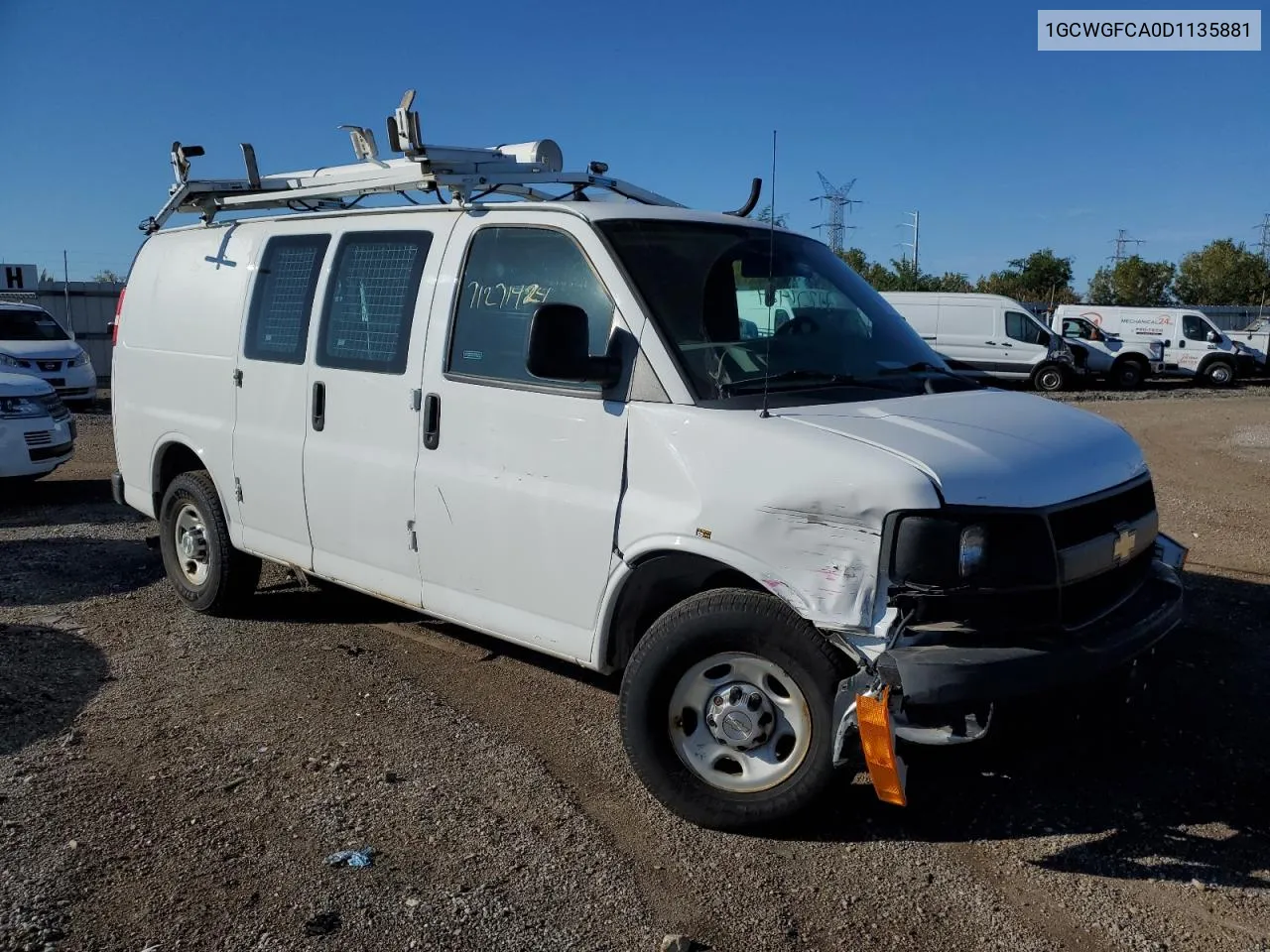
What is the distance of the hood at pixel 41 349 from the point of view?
1653 cm

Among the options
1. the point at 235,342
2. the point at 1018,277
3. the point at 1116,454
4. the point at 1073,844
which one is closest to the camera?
the point at 1073,844

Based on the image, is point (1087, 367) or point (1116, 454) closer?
point (1116, 454)

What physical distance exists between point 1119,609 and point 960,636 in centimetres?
82

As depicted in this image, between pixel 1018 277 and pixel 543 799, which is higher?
pixel 1018 277

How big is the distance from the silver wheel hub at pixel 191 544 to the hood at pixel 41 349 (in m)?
12.2

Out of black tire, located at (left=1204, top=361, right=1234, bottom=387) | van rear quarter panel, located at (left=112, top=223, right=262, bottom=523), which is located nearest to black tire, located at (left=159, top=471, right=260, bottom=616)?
van rear quarter panel, located at (left=112, top=223, right=262, bottom=523)

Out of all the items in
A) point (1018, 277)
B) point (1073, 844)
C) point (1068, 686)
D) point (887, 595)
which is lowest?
point (1073, 844)

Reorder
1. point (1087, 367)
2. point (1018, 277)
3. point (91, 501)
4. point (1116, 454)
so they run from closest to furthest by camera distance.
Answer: point (1116, 454) → point (91, 501) → point (1087, 367) → point (1018, 277)

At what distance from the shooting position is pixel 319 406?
17.0 feet

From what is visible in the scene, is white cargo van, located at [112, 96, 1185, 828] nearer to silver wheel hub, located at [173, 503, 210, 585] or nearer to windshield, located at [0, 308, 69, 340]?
silver wheel hub, located at [173, 503, 210, 585]

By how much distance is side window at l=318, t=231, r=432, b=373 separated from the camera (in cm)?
480

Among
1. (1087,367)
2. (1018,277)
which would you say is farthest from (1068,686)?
(1018,277)

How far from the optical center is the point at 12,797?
3994 millimetres

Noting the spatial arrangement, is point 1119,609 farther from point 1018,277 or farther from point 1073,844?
point 1018,277
